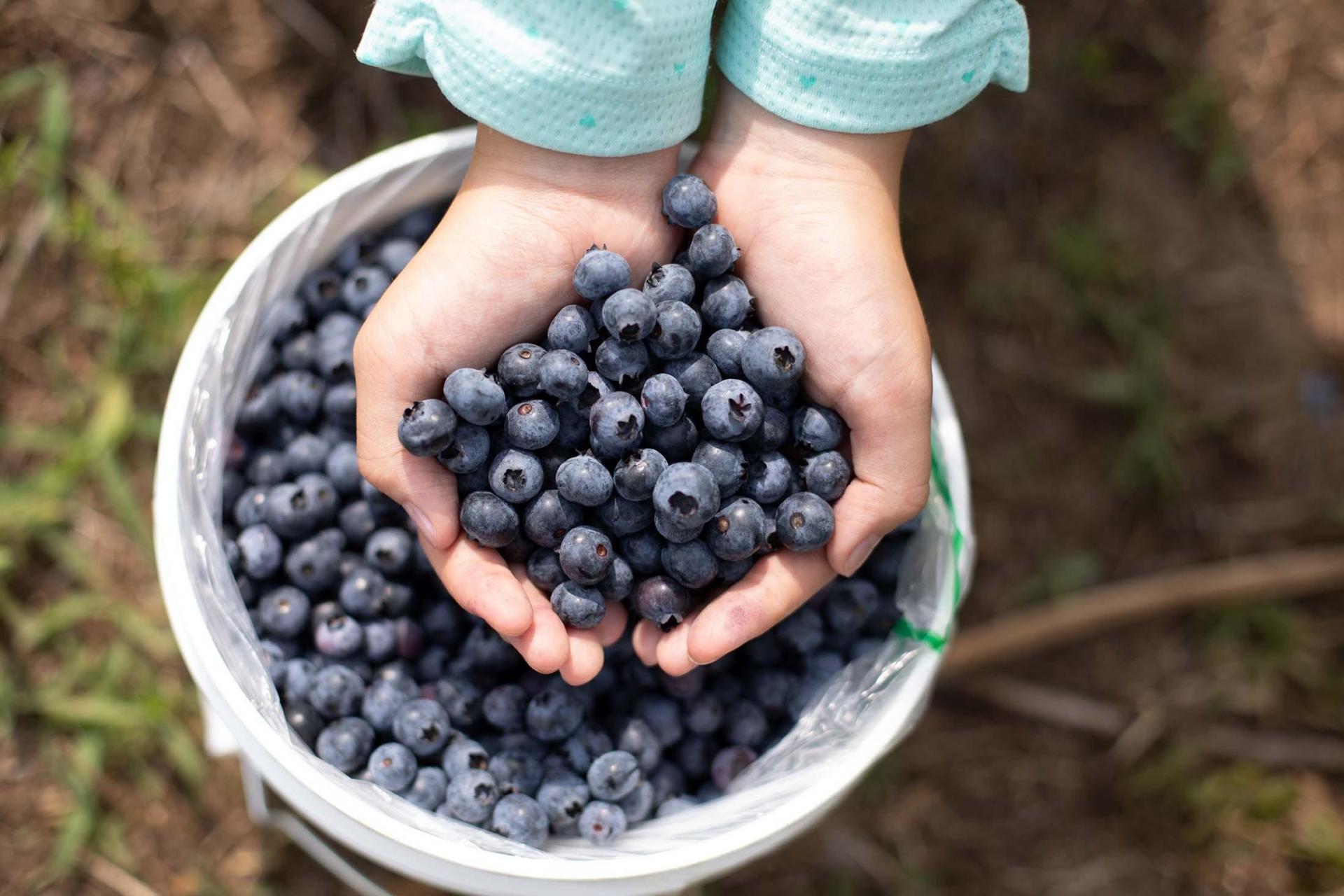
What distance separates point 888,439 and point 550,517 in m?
0.55

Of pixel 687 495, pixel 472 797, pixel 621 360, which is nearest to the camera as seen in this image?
pixel 687 495

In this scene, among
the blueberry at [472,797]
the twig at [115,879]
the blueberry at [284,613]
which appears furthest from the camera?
the twig at [115,879]

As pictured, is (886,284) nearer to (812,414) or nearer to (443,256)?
(812,414)

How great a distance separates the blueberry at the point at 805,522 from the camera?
5.45 feet

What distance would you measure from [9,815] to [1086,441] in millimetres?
2776

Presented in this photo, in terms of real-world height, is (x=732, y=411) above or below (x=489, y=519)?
above

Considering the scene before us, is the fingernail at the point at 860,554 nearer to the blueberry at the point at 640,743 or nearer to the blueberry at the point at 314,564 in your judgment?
the blueberry at the point at 640,743

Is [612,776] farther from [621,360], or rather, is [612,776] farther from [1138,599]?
[1138,599]

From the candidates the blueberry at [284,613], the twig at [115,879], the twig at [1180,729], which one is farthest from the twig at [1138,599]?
the twig at [115,879]

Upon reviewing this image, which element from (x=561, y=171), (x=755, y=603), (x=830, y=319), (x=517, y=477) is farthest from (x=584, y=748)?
(x=561, y=171)

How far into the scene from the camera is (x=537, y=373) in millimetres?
1651

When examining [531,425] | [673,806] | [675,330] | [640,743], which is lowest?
[673,806]

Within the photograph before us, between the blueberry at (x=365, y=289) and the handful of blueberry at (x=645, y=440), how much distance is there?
0.40 m

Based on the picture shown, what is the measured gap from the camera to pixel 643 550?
1.69m
